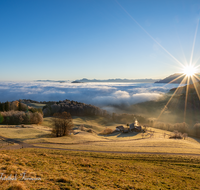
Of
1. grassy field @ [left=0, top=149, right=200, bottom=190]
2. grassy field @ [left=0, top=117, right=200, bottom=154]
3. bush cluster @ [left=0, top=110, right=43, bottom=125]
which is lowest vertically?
bush cluster @ [left=0, top=110, right=43, bottom=125]

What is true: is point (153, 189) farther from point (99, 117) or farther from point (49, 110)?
point (49, 110)

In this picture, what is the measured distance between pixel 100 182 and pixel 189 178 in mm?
14849

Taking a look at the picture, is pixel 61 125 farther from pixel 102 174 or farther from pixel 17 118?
pixel 17 118

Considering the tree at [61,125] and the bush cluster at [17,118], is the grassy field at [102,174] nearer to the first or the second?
the tree at [61,125]

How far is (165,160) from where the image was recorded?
28.7m

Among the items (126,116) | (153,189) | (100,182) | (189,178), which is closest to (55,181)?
(100,182)

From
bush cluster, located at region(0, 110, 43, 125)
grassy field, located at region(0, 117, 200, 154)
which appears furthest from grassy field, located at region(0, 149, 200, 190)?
bush cluster, located at region(0, 110, 43, 125)

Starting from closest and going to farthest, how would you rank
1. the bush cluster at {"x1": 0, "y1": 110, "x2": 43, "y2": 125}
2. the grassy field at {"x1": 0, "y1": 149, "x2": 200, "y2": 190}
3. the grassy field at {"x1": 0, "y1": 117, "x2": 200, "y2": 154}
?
the grassy field at {"x1": 0, "y1": 149, "x2": 200, "y2": 190} → the grassy field at {"x1": 0, "y1": 117, "x2": 200, "y2": 154} → the bush cluster at {"x1": 0, "y1": 110, "x2": 43, "y2": 125}

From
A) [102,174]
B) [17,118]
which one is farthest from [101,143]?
[17,118]

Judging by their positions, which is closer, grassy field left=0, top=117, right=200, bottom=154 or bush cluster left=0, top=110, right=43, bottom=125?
grassy field left=0, top=117, right=200, bottom=154

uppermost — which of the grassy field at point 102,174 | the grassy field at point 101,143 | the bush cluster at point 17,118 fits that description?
the grassy field at point 102,174

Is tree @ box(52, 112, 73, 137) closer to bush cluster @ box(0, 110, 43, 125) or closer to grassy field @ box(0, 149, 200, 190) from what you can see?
grassy field @ box(0, 149, 200, 190)

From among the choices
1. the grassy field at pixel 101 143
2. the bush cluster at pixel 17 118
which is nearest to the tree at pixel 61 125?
the grassy field at pixel 101 143

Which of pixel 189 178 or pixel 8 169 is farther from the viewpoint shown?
pixel 189 178
